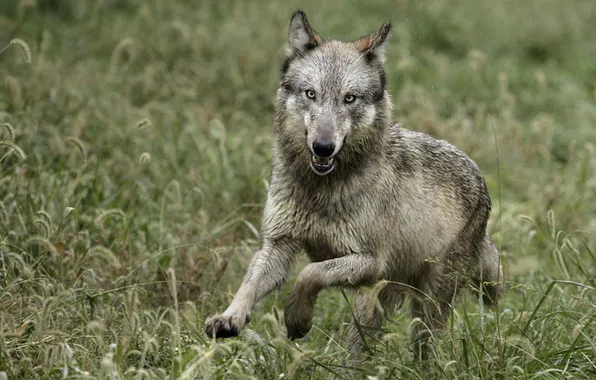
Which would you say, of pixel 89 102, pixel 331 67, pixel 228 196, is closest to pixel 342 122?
pixel 331 67

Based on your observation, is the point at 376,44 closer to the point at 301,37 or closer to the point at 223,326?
the point at 301,37

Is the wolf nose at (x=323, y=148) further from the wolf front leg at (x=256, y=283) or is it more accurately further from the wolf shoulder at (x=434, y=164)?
the wolf shoulder at (x=434, y=164)

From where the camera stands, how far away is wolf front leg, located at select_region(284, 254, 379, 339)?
5234mm

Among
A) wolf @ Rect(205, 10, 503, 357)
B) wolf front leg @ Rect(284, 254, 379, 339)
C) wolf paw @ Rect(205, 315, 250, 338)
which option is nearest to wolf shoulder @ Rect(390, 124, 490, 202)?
wolf @ Rect(205, 10, 503, 357)

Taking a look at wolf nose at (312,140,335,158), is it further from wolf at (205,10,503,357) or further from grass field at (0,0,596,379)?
grass field at (0,0,596,379)

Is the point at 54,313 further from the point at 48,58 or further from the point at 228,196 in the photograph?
the point at 48,58

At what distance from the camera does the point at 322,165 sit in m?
5.39

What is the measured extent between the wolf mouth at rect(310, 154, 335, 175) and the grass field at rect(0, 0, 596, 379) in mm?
899

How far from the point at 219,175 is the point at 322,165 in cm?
341

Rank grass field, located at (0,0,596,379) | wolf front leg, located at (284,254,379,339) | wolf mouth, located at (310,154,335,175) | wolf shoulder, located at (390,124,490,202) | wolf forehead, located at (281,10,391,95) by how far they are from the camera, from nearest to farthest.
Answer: grass field, located at (0,0,596,379)
wolf front leg, located at (284,254,379,339)
wolf mouth, located at (310,154,335,175)
wolf forehead, located at (281,10,391,95)
wolf shoulder, located at (390,124,490,202)

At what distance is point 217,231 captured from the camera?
7402mm

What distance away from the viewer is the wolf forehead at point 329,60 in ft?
18.5

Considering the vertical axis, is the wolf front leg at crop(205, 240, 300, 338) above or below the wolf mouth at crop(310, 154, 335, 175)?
below

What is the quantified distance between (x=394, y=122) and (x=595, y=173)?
462 cm
